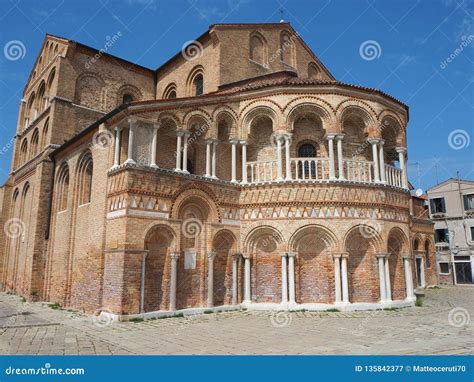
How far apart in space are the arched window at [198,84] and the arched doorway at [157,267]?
10917 millimetres

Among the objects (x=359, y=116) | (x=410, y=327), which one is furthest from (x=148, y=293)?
(x=359, y=116)

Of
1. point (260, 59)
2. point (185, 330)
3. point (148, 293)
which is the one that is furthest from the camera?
point (260, 59)

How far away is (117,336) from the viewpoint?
972 cm

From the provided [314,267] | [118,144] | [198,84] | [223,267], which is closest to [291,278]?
[314,267]

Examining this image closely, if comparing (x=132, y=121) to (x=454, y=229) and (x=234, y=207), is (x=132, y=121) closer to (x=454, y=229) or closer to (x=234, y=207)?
(x=234, y=207)

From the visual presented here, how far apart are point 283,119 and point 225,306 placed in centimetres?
767

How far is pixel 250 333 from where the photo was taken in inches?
400

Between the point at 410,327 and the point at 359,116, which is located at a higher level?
the point at 359,116

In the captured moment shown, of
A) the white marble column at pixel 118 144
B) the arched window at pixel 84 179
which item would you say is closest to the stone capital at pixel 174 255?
the white marble column at pixel 118 144

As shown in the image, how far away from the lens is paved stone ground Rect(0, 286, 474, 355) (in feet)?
27.1

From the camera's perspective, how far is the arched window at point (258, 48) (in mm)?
21812

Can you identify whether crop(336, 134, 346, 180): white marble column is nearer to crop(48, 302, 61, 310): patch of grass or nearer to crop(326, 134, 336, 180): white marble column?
crop(326, 134, 336, 180): white marble column

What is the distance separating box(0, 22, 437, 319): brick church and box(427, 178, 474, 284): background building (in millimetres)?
19449

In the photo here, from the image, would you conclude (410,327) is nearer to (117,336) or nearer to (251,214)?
(251,214)
